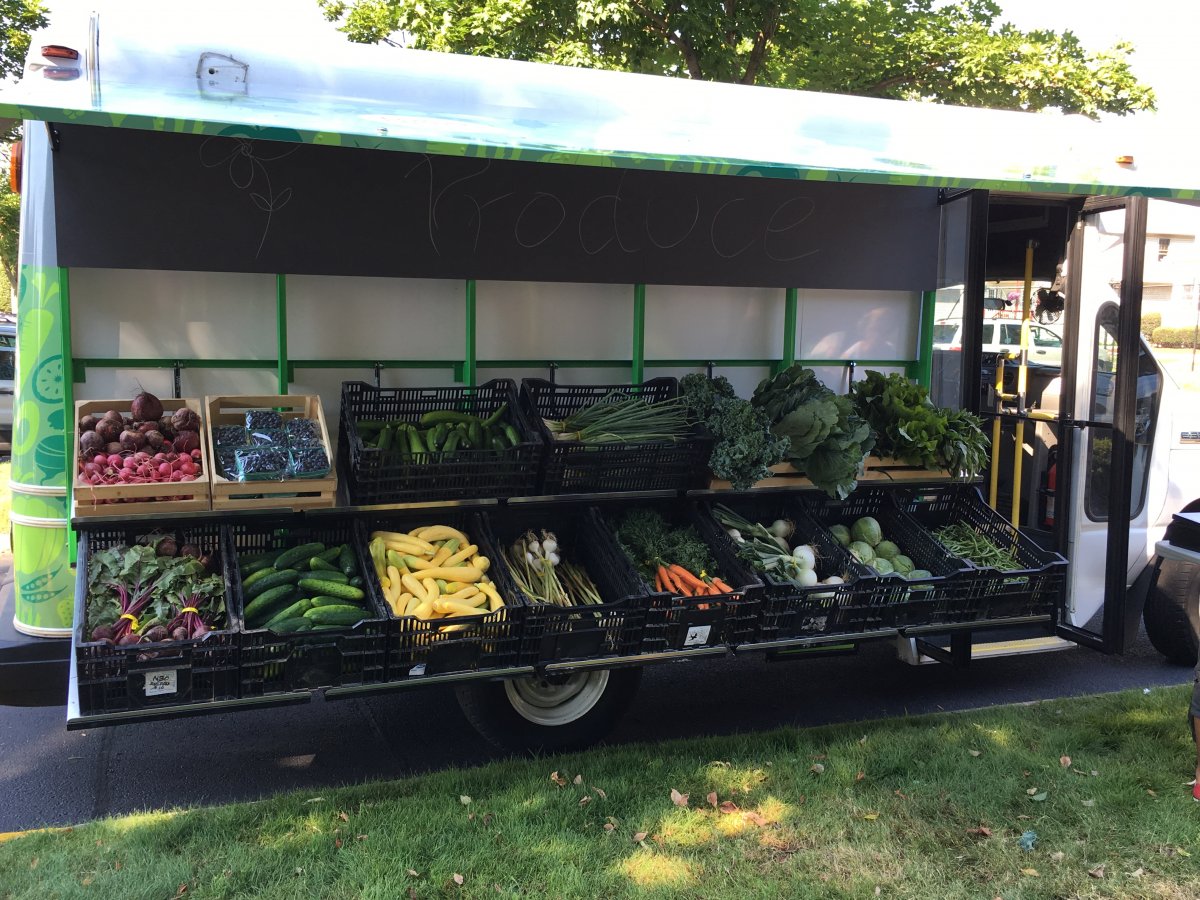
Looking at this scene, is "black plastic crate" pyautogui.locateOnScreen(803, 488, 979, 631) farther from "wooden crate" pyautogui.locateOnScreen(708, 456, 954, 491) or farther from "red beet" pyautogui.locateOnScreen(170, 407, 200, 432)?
"red beet" pyautogui.locateOnScreen(170, 407, 200, 432)

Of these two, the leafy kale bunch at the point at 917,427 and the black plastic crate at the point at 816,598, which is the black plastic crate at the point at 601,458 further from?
the leafy kale bunch at the point at 917,427

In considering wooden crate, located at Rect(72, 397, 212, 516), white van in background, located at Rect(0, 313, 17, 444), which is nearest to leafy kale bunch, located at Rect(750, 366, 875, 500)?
wooden crate, located at Rect(72, 397, 212, 516)

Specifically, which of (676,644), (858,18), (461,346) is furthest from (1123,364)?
(858,18)

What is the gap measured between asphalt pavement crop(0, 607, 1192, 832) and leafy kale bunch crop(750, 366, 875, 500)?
141 cm

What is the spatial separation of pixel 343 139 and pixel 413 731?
10.2 ft

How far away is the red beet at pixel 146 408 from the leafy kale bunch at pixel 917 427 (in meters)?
3.60

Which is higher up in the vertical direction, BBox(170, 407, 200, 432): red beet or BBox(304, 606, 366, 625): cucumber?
BBox(170, 407, 200, 432): red beet

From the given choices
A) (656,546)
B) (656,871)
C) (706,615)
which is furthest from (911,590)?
(656,871)

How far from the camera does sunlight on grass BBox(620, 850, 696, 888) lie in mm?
3594

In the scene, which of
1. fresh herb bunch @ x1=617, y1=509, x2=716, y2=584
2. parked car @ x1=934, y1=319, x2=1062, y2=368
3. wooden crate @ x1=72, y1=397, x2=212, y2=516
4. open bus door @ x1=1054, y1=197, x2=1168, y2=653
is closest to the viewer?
wooden crate @ x1=72, y1=397, x2=212, y2=516

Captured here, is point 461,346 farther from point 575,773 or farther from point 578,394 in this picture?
point 575,773

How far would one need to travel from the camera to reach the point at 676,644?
15.1 feet

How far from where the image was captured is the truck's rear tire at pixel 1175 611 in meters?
5.93

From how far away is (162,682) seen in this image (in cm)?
372
